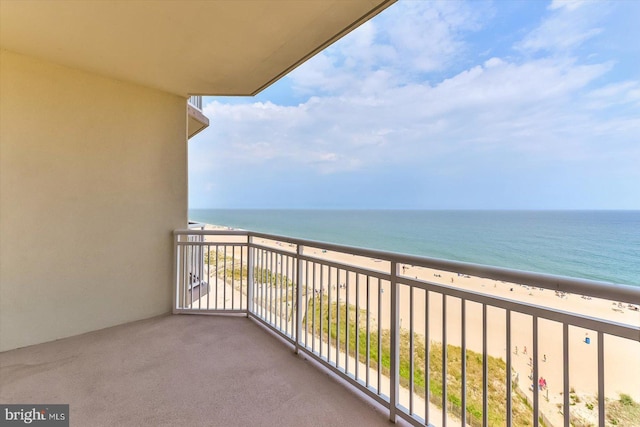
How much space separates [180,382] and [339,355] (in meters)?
1.16

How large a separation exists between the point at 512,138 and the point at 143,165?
1112 inches

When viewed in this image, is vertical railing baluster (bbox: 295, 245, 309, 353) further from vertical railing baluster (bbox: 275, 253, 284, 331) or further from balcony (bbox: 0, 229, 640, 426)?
vertical railing baluster (bbox: 275, 253, 284, 331)

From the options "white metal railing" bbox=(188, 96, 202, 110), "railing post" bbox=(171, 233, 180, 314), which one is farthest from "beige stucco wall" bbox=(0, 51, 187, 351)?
"white metal railing" bbox=(188, 96, 202, 110)

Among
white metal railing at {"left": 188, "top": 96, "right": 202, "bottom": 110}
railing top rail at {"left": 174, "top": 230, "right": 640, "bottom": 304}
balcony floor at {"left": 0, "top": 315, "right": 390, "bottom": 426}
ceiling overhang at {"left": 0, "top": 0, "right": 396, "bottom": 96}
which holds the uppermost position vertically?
white metal railing at {"left": 188, "top": 96, "right": 202, "bottom": 110}

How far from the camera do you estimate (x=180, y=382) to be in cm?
201

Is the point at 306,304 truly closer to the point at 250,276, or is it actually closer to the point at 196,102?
the point at 250,276

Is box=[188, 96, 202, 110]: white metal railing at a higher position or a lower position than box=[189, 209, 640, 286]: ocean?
higher

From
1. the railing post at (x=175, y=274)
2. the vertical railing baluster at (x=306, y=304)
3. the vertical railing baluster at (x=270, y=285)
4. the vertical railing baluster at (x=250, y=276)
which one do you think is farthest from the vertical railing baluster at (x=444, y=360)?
the railing post at (x=175, y=274)

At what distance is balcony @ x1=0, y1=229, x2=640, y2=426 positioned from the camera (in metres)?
1.10

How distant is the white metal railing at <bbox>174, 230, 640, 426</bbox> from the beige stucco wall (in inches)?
18.4

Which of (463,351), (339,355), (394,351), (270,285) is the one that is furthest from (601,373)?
(270,285)

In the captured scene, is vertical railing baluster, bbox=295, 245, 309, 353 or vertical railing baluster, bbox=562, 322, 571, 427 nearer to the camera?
vertical railing baluster, bbox=562, 322, 571, 427

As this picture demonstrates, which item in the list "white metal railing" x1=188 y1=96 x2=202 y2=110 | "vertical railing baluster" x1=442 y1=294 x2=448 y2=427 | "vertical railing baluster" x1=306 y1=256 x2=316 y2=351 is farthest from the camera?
"white metal railing" x1=188 y1=96 x2=202 y2=110

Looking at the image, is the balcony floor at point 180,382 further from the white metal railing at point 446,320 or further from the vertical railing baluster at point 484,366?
the vertical railing baluster at point 484,366
